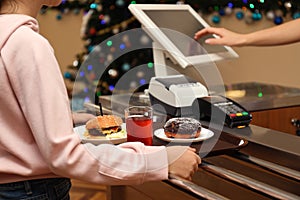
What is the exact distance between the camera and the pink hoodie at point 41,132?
3.27 ft

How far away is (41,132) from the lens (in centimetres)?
100

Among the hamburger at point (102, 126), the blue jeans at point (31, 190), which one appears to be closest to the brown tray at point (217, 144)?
the hamburger at point (102, 126)

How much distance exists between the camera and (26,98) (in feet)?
3.30

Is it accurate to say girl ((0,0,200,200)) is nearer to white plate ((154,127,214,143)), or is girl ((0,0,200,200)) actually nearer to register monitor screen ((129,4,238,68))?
white plate ((154,127,214,143))

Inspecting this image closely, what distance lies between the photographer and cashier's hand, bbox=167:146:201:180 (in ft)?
3.79

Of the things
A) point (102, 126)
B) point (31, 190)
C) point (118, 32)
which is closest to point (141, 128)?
point (102, 126)

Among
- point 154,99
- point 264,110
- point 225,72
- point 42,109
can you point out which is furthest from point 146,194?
point 225,72

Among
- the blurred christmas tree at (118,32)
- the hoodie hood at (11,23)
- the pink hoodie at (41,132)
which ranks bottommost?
the blurred christmas tree at (118,32)

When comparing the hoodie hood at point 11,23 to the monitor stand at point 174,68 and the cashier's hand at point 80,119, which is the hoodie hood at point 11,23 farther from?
the monitor stand at point 174,68

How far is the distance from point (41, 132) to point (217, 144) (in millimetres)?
561

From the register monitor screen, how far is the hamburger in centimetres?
53

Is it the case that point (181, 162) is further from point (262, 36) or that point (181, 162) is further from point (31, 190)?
point (262, 36)

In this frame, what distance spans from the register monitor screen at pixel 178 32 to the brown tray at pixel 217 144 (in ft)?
1.74

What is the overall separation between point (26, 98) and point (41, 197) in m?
0.28
